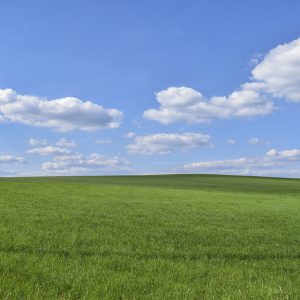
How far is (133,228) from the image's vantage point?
21.0 m

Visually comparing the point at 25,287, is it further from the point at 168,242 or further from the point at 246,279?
the point at 168,242

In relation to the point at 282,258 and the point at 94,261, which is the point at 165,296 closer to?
the point at 94,261

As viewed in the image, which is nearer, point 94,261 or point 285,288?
point 285,288

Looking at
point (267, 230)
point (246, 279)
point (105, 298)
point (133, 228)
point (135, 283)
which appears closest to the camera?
point (105, 298)

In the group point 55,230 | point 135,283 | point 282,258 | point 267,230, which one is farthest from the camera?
point 267,230

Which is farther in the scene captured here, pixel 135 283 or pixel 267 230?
pixel 267 230

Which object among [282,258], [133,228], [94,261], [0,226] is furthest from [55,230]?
[282,258]

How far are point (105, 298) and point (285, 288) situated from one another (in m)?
4.36

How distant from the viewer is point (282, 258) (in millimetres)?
14938

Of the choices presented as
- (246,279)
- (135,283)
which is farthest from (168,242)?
(135,283)

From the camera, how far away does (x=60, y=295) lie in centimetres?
902

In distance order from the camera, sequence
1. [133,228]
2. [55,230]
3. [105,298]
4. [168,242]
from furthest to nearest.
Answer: [133,228], [55,230], [168,242], [105,298]

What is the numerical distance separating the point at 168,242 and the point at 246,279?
6.02 metres

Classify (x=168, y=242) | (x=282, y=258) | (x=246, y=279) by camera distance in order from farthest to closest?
(x=168, y=242) → (x=282, y=258) → (x=246, y=279)
